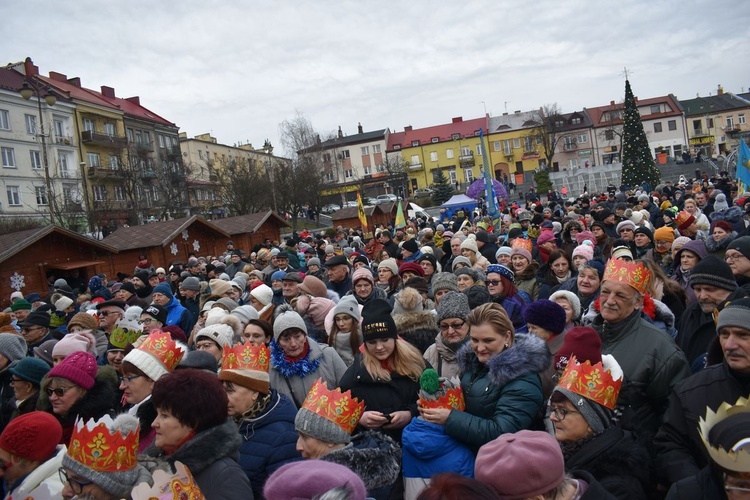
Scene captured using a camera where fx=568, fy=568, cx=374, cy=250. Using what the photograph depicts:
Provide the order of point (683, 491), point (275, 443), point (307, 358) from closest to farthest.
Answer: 1. point (683, 491)
2. point (275, 443)
3. point (307, 358)

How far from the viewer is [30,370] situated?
4.91 m

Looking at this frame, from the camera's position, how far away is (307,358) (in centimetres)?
484

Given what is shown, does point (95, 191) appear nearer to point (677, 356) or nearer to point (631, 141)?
point (631, 141)

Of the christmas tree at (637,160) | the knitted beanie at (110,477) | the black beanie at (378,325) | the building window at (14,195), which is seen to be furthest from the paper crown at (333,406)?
the building window at (14,195)

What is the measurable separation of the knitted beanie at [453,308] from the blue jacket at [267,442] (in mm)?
1410

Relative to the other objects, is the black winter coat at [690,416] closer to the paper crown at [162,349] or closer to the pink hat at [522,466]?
the pink hat at [522,466]

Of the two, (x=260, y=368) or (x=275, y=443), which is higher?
(x=260, y=368)

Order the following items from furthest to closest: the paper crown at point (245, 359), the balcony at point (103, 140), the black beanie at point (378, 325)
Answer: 1. the balcony at point (103, 140)
2. the black beanie at point (378, 325)
3. the paper crown at point (245, 359)

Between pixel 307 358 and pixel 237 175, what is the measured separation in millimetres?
39888

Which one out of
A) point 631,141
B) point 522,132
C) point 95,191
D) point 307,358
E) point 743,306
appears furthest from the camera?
point 522,132

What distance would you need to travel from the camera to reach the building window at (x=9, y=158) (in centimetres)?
4234

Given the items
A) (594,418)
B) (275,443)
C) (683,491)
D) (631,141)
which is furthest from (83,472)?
(631,141)

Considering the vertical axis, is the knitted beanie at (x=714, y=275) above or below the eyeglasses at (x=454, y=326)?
above

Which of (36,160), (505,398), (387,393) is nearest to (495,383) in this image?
(505,398)
